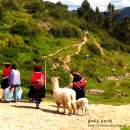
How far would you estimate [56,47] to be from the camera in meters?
69.8

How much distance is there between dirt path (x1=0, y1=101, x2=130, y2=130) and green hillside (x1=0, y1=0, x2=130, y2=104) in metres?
24.8

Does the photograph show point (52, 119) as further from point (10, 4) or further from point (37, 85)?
point (10, 4)

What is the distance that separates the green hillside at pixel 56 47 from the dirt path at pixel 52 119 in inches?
978

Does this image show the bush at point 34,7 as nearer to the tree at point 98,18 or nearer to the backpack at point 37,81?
the tree at point 98,18

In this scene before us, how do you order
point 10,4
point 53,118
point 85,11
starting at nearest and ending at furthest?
point 53,118
point 10,4
point 85,11

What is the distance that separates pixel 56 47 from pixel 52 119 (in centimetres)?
5201

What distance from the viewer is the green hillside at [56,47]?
59375mm

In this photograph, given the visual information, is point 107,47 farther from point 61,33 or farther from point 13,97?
point 13,97

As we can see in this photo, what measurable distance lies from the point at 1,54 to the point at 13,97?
34.8 metres

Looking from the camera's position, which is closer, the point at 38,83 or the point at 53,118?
the point at 53,118

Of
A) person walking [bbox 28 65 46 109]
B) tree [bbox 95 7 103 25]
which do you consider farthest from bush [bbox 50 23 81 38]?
person walking [bbox 28 65 46 109]

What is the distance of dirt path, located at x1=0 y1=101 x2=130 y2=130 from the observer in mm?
16547

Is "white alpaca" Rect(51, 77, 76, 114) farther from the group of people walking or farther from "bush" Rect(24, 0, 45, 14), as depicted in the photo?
"bush" Rect(24, 0, 45, 14)

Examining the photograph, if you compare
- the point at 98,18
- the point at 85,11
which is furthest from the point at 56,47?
the point at 98,18
